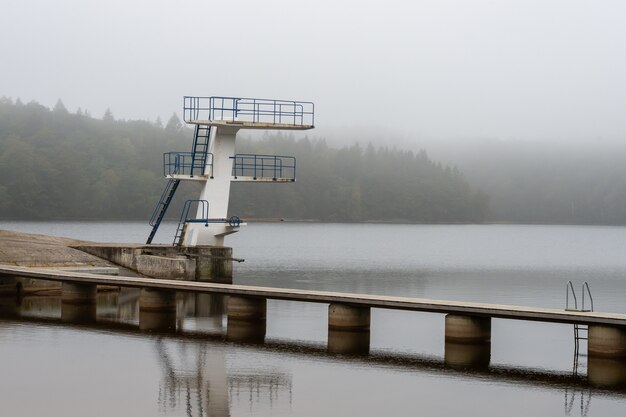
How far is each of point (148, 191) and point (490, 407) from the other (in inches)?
5127

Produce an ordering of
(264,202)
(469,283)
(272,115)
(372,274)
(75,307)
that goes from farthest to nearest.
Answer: (264,202), (372,274), (469,283), (272,115), (75,307)

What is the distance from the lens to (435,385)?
65.3ft

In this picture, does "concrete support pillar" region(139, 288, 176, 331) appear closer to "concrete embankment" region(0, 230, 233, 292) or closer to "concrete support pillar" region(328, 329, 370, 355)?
"concrete embankment" region(0, 230, 233, 292)

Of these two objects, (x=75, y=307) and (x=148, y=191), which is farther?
(x=148, y=191)

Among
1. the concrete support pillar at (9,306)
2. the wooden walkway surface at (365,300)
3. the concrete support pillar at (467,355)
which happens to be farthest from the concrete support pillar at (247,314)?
the concrete support pillar at (9,306)

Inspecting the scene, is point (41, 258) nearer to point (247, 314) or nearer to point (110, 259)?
point (110, 259)

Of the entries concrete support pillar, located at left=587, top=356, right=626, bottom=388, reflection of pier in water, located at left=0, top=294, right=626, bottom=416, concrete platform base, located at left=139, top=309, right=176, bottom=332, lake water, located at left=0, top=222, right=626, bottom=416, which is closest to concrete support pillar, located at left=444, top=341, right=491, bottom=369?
reflection of pier in water, located at left=0, top=294, right=626, bottom=416

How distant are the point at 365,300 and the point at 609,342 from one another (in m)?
5.77

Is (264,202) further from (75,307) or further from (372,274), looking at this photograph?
(75,307)

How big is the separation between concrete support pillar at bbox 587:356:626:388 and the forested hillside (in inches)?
4589

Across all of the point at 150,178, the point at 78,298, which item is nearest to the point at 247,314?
the point at 78,298

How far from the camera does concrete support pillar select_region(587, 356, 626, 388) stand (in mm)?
20172

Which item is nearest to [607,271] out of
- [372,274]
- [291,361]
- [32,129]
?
[372,274]

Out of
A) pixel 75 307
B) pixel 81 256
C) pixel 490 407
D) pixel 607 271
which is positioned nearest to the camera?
pixel 490 407
